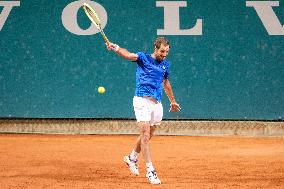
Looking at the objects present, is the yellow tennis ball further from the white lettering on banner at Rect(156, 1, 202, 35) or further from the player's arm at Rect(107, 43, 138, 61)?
the player's arm at Rect(107, 43, 138, 61)

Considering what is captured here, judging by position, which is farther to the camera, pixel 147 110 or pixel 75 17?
pixel 75 17

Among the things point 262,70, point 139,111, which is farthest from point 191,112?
point 139,111

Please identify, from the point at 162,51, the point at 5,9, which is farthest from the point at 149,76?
the point at 5,9

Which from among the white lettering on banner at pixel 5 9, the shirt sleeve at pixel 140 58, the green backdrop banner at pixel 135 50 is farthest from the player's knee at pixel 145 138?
the white lettering on banner at pixel 5 9

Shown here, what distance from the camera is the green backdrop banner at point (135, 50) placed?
1249cm

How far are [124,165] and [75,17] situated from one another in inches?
202

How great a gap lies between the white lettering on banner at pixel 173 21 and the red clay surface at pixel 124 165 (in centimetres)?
216

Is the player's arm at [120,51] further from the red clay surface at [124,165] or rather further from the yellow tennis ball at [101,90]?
the yellow tennis ball at [101,90]

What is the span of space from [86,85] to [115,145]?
222cm

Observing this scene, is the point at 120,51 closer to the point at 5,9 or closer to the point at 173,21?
the point at 173,21

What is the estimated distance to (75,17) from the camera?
12648 millimetres

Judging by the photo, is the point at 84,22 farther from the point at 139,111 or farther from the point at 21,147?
the point at 139,111

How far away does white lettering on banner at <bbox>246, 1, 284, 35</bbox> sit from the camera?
40.7 ft

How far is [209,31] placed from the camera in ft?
41.1
